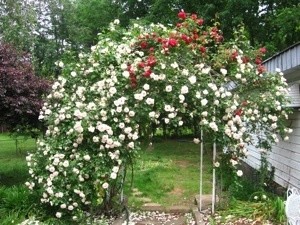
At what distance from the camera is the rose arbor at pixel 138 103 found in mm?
4852

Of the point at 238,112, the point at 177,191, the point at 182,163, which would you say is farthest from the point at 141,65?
the point at 182,163

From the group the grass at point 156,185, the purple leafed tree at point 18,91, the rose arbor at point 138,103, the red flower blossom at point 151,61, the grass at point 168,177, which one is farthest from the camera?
the grass at point 168,177

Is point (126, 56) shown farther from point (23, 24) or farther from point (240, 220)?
point (23, 24)

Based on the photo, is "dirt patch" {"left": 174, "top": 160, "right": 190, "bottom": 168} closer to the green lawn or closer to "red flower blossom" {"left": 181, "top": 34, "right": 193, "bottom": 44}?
the green lawn

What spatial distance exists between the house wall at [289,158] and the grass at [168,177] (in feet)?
5.35

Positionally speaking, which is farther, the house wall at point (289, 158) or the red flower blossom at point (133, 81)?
the house wall at point (289, 158)

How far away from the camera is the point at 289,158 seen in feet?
21.9

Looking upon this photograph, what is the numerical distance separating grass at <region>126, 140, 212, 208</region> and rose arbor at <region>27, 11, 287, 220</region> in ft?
6.56

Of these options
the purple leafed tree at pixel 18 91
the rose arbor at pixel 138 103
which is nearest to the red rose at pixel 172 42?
the rose arbor at pixel 138 103

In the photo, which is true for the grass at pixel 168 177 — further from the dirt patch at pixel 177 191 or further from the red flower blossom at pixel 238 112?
the red flower blossom at pixel 238 112

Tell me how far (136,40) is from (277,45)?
39.1 ft

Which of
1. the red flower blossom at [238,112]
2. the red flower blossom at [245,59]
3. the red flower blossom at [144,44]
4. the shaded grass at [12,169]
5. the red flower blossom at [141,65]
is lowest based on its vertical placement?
the shaded grass at [12,169]

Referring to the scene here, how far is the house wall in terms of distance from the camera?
20.7 ft

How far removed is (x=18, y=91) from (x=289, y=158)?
457cm
